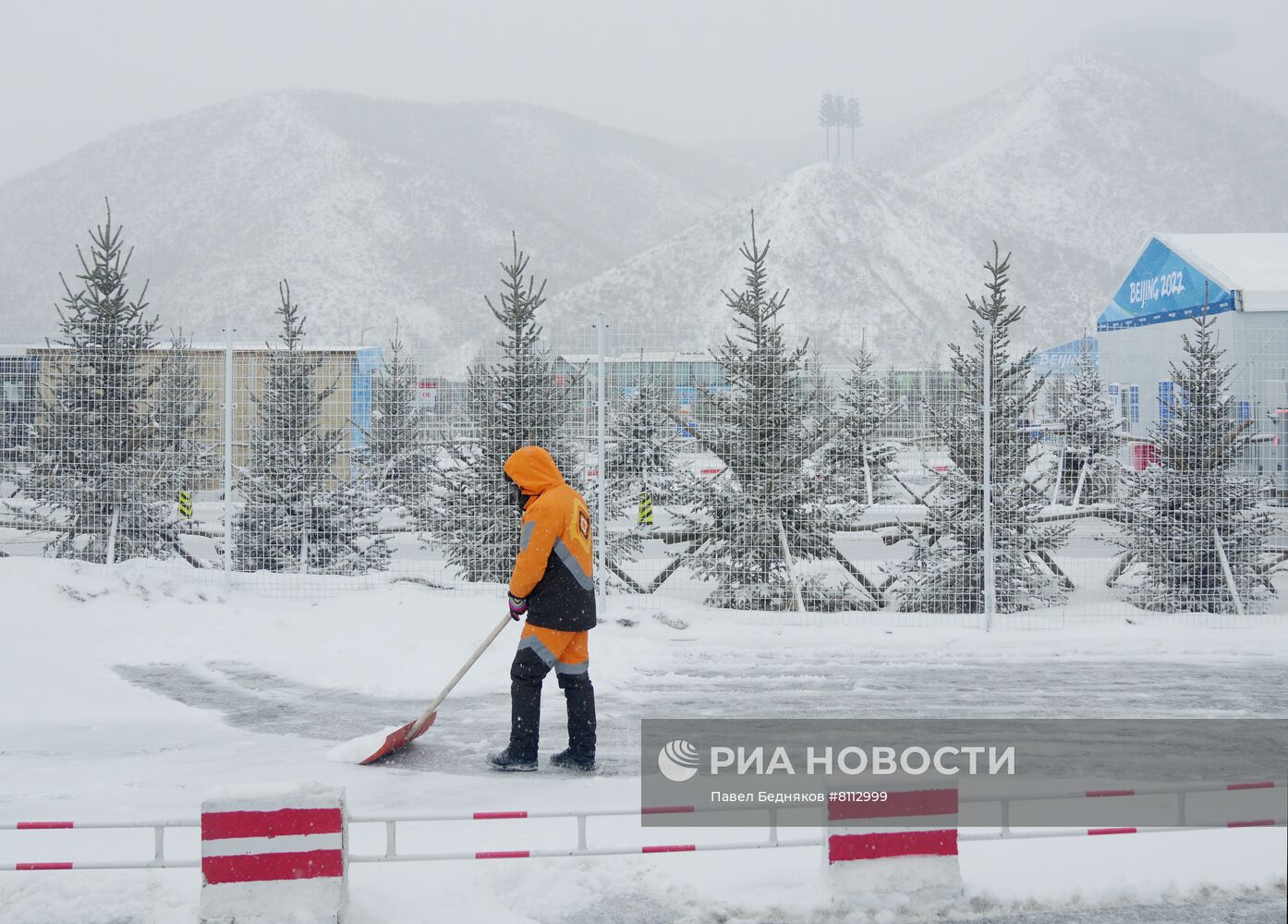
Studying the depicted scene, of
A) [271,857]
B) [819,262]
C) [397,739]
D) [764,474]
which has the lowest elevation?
[397,739]

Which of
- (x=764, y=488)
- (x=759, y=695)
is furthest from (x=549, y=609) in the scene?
(x=764, y=488)

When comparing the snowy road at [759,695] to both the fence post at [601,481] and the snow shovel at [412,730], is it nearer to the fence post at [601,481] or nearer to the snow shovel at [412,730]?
the snow shovel at [412,730]

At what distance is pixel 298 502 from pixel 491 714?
6.25 metres

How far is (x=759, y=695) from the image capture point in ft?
26.5

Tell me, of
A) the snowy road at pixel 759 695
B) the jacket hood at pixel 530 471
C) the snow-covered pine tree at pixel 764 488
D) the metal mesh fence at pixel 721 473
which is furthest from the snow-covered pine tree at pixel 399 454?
the jacket hood at pixel 530 471

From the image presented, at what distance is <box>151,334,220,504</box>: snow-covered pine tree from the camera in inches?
493

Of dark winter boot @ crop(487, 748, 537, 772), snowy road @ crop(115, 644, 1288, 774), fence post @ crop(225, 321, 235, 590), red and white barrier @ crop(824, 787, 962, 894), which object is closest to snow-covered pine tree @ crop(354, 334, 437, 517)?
fence post @ crop(225, 321, 235, 590)

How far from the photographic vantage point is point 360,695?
8.22 m

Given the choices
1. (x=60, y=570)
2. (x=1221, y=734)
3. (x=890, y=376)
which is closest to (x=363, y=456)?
(x=60, y=570)

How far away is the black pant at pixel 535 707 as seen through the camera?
19.7ft

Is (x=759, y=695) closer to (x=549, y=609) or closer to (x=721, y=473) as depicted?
(x=549, y=609)

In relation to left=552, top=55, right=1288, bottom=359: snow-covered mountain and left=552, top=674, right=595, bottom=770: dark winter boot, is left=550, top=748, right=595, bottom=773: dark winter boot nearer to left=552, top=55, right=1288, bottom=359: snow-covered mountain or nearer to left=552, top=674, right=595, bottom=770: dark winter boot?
left=552, top=674, right=595, bottom=770: dark winter boot

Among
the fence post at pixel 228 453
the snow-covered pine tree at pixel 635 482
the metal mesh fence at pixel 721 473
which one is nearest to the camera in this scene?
the fence post at pixel 228 453

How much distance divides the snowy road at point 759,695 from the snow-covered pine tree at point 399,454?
3.33m
